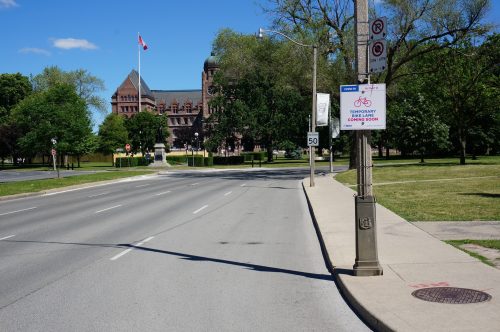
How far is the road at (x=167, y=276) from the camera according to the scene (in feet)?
19.2

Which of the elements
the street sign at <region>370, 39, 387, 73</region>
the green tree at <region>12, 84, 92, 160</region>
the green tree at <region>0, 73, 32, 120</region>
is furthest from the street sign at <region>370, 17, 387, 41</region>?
the green tree at <region>0, 73, 32, 120</region>

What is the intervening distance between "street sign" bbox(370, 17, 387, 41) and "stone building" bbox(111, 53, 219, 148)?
134090 mm

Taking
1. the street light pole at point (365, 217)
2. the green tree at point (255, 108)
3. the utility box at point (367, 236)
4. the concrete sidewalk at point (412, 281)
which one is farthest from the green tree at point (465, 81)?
the utility box at point (367, 236)

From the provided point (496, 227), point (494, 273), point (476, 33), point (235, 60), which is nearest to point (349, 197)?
point (496, 227)

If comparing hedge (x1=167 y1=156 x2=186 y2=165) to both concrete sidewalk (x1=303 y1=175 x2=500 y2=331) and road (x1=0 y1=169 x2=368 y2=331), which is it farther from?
concrete sidewalk (x1=303 y1=175 x2=500 y2=331)

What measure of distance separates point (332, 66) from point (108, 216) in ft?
86.9

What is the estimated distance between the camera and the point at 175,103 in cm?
18050

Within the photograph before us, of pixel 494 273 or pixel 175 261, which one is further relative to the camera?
pixel 175 261

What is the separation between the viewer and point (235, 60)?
5678 centimetres

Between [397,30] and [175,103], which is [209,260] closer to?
[397,30]

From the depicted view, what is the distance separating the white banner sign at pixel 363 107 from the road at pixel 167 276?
233 centimetres

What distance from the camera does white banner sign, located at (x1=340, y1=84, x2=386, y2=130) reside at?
24.5 feet

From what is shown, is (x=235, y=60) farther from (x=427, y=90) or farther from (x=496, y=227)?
(x=496, y=227)

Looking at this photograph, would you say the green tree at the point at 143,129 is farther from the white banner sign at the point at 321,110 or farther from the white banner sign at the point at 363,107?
the white banner sign at the point at 363,107
